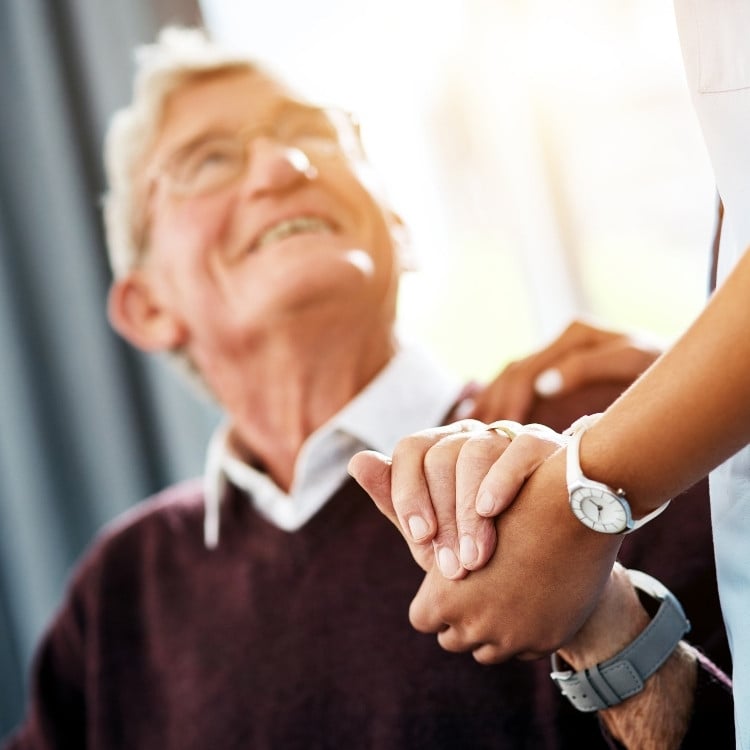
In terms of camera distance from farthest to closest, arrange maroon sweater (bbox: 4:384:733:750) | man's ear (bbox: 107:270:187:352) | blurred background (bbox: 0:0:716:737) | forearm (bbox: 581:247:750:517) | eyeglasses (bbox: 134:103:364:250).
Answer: blurred background (bbox: 0:0:716:737) < man's ear (bbox: 107:270:187:352) < eyeglasses (bbox: 134:103:364:250) < maroon sweater (bbox: 4:384:733:750) < forearm (bbox: 581:247:750:517)

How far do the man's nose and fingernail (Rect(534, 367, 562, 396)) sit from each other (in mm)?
448

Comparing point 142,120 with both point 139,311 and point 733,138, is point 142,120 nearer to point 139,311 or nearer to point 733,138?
point 139,311

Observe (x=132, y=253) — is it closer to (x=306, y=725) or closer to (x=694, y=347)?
(x=306, y=725)

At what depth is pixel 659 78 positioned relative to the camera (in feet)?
6.10

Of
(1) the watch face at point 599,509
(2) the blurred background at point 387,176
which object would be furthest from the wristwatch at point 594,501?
(2) the blurred background at point 387,176

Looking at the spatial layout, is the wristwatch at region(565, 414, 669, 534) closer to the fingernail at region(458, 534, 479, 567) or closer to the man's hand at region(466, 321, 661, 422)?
the fingernail at region(458, 534, 479, 567)

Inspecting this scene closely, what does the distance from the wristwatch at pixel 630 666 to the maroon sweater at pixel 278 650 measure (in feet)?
0.12

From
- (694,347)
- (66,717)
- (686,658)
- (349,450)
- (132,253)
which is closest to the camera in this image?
(694,347)

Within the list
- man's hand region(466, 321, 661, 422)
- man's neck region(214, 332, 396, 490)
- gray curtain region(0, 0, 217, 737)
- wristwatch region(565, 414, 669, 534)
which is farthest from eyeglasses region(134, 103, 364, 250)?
Result: wristwatch region(565, 414, 669, 534)

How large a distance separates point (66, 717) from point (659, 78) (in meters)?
1.56

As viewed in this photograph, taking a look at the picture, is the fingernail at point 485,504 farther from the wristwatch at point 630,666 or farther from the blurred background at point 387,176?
the blurred background at point 387,176

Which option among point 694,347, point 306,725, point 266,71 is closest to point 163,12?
point 266,71

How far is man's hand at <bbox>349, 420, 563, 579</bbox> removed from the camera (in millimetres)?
595

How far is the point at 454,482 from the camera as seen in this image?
2.06ft
